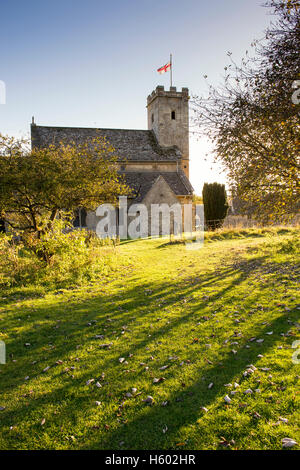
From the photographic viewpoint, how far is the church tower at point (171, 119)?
3781cm

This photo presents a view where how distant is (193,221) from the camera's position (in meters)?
33.8

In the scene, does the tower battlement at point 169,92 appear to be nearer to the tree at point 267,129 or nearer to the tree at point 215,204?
the tree at point 215,204

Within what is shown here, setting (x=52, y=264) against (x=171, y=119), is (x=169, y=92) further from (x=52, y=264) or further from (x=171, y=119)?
(x=52, y=264)

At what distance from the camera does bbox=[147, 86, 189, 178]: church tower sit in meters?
37.8

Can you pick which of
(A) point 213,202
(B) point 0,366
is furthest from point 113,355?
(A) point 213,202

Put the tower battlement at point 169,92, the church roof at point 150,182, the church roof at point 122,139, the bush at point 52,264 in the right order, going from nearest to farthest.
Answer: the bush at point 52,264 < the church roof at point 150,182 < the church roof at point 122,139 < the tower battlement at point 169,92

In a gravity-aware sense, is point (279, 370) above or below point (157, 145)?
below

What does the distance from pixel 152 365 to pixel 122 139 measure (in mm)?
33930

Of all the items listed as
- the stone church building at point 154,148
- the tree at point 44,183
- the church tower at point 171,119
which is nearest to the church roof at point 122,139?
the stone church building at point 154,148

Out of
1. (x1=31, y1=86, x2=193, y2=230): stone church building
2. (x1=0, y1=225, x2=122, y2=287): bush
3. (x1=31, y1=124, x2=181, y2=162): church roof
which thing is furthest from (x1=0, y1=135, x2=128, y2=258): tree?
(x1=31, y1=124, x2=181, y2=162): church roof

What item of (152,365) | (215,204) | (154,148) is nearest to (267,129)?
(152,365)

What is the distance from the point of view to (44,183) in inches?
446

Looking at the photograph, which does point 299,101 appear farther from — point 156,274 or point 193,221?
point 193,221
